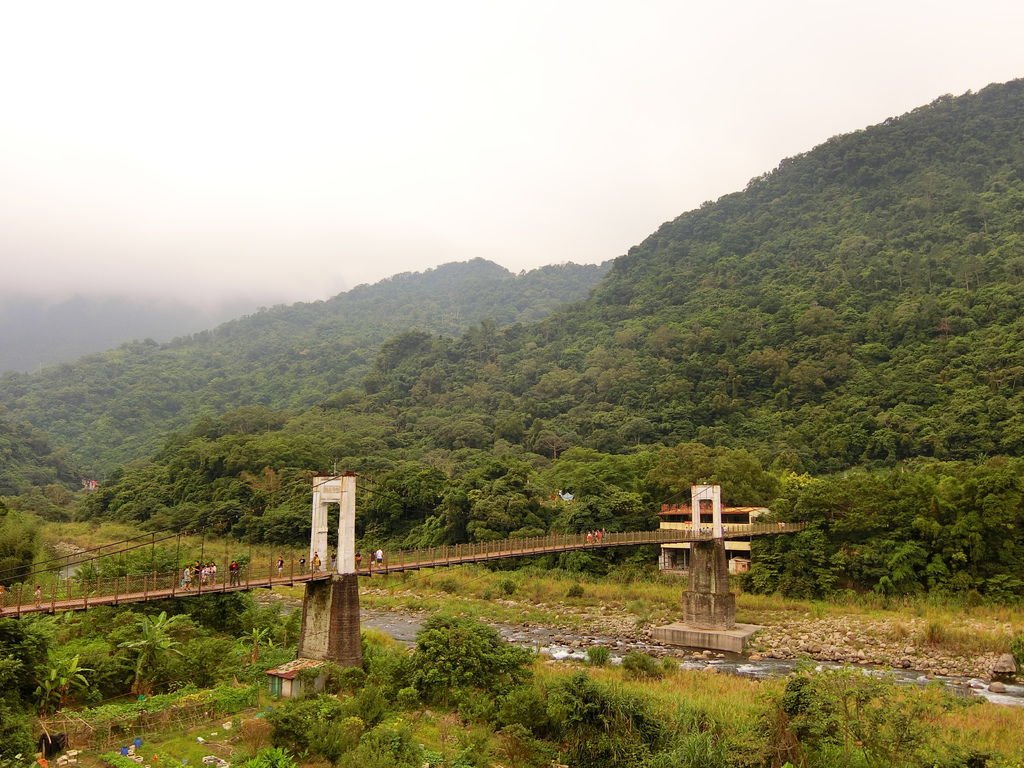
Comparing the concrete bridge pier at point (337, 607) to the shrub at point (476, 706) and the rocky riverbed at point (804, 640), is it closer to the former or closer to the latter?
the shrub at point (476, 706)

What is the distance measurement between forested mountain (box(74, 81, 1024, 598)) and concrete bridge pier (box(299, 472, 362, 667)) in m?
14.9

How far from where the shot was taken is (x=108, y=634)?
720 inches

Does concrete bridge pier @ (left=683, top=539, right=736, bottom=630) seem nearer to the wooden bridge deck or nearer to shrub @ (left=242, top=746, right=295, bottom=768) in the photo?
the wooden bridge deck

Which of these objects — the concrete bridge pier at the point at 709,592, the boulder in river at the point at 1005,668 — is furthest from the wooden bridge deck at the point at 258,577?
the boulder in river at the point at 1005,668

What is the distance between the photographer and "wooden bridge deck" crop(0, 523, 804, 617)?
14930mm

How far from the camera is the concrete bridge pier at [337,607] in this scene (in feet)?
58.4

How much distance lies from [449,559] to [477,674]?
6.22 metres

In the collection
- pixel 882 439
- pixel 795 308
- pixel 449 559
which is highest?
pixel 795 308

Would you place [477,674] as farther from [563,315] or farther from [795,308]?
[563,315]

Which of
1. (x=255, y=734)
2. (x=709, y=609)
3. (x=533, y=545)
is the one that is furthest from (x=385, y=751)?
(x=709, y=609)

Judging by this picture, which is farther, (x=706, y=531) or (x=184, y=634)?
(x=706, y=531)

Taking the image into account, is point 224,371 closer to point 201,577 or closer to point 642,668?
point 201,577

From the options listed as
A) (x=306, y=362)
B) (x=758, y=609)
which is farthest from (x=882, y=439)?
(x=306, y=362)

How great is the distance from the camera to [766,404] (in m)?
62.8
